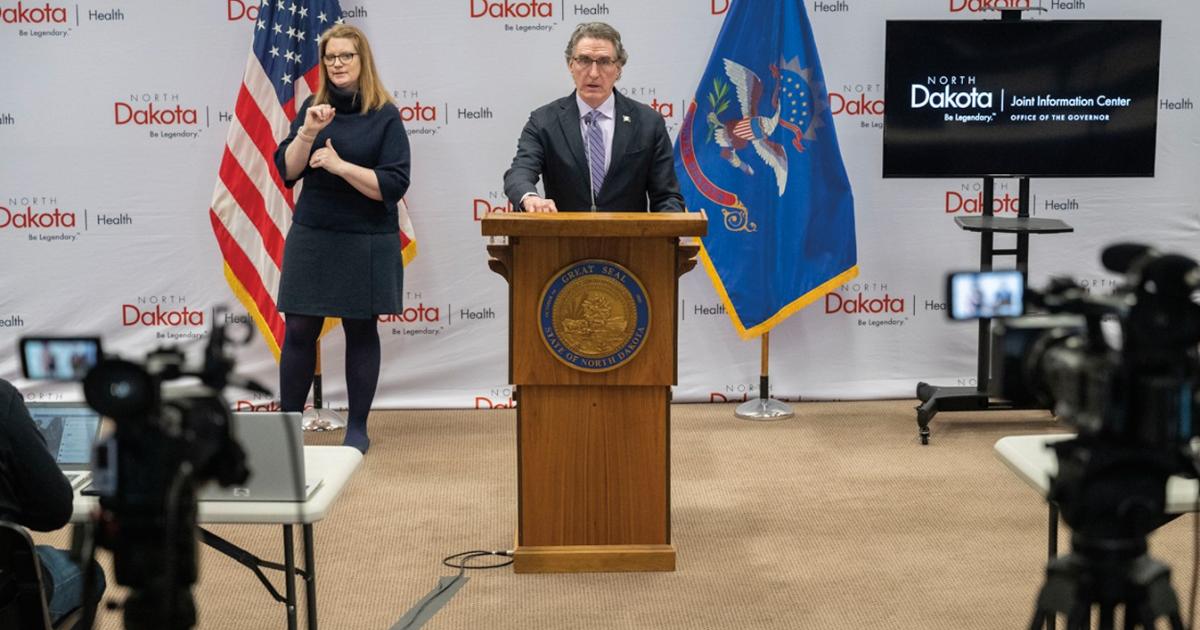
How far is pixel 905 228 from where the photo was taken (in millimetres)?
6691

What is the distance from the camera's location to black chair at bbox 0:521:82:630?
103 inches

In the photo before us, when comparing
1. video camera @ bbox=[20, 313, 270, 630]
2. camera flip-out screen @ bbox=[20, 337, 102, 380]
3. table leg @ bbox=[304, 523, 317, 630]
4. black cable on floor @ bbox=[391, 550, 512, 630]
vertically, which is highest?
camera flip-out screen @ bbox=[20, 337, 102, 380]

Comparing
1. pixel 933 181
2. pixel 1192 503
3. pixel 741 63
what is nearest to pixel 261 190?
pixel 741 63

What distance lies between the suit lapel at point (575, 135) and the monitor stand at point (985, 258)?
6.45ft

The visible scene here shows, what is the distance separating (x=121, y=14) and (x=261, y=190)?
3.46ft

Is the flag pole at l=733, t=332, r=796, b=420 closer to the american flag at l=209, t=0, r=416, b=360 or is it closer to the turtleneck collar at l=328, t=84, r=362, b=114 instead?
the american flag at l=209, t=0, r=416, b=360

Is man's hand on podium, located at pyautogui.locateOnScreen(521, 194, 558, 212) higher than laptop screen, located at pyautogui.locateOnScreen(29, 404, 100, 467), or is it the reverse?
man's hand on podium, located at pyautogui.locateOnScreen(521, 194, 558, 212)

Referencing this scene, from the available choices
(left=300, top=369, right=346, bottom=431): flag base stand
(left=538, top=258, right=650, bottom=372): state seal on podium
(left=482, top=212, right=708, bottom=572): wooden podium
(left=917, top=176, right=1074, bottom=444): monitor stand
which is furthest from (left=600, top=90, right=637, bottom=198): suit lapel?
(left=300, top=369, right=346, bottom=431): flag base stand

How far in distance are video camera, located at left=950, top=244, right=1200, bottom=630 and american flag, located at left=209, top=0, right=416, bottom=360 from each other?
4.42 m

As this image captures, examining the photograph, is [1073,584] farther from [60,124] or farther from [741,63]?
[60,124]

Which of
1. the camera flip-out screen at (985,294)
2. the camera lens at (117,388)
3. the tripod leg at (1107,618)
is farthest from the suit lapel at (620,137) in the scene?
the camera lens at (117,388)

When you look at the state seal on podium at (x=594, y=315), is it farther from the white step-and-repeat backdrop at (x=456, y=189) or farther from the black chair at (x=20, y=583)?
the white step-and-repeat backdrop at (x=456, y=189)

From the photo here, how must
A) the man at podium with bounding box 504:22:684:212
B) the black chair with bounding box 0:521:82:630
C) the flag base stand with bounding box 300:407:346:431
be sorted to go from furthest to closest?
the flag base stand with bounding box 300:407:346:431, the man at podium with bounding box 504:22:684:212, the black chair with bounding box 0:521:82:630

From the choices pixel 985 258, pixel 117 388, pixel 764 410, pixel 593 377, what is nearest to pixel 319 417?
pixel 764 410
